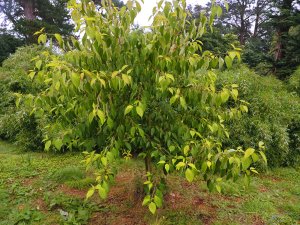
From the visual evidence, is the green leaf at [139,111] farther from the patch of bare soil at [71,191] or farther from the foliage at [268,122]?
the foliage at [268,122]

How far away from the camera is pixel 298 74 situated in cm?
927

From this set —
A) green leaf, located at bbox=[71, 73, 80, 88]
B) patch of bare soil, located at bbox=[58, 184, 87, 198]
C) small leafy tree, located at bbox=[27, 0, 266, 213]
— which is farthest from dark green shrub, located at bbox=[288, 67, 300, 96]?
green leaf, located at bbox=[71, 73, 80, 88]

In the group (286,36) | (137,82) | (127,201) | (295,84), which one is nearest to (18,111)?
(127,201)

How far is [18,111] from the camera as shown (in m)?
7.25

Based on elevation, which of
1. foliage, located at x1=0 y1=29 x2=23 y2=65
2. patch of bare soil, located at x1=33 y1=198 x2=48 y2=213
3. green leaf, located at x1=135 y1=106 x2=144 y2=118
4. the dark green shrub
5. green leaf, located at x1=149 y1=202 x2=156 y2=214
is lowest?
patch of bare soil, located at x1=33 y1=198 x2=48 y2=213

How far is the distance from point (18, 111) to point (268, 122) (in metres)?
5.88

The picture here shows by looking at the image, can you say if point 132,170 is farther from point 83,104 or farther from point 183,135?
point 83,104

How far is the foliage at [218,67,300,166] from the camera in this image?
18.8 feet

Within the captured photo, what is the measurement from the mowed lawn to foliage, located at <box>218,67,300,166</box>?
891mm

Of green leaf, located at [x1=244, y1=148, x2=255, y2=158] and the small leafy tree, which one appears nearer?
green leaf, located at [x1=244, y1=148, x2=255, y2=158]

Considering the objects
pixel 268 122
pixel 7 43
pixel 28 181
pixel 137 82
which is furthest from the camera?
pixel 7 43

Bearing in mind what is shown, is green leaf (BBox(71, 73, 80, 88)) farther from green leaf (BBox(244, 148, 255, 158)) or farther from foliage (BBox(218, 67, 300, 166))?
foliage (BBox(218, 67, 300, 166))

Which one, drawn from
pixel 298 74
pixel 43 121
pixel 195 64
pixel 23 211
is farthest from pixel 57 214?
pixel 298 74

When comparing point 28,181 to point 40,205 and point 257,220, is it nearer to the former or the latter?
point 40,205
